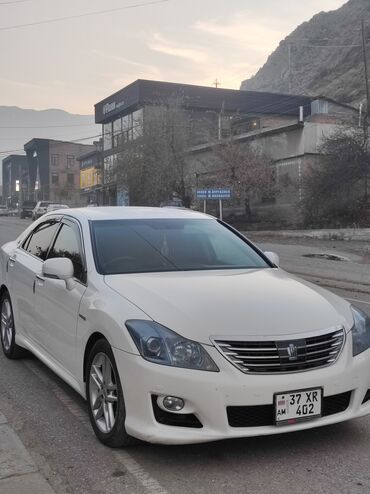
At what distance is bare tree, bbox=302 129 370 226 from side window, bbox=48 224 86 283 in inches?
972

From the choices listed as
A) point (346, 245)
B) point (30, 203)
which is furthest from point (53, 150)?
point (346, 245)

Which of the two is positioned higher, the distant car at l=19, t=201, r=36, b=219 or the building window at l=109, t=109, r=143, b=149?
the building window at l=109, t=109, r=143, b=149

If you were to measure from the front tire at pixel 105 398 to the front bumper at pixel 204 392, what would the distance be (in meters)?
0.12

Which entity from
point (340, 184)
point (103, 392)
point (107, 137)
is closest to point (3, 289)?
point (103, 392)

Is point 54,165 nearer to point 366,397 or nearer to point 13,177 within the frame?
point 13,177

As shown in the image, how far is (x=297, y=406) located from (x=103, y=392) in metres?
1.27

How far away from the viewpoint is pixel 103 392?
388 centimetres

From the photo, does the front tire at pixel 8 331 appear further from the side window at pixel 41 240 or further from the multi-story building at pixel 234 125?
the multi-story building at pixel 234 125

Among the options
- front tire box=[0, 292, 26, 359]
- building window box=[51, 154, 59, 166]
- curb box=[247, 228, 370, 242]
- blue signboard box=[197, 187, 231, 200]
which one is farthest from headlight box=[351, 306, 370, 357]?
building window box=[51, 154, 59, 166]

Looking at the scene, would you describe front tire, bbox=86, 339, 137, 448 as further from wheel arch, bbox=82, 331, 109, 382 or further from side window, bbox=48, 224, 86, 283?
→ side window, bbox=48, 224, 86, 283

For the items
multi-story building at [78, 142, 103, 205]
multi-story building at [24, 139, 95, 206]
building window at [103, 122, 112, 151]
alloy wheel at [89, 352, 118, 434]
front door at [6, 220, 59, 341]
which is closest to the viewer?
alloy wheel at [89, 352, 118, 434]

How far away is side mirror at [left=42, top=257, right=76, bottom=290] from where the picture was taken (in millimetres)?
4461

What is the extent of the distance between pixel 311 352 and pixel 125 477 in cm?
131

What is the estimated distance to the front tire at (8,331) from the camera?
6.02 metres
